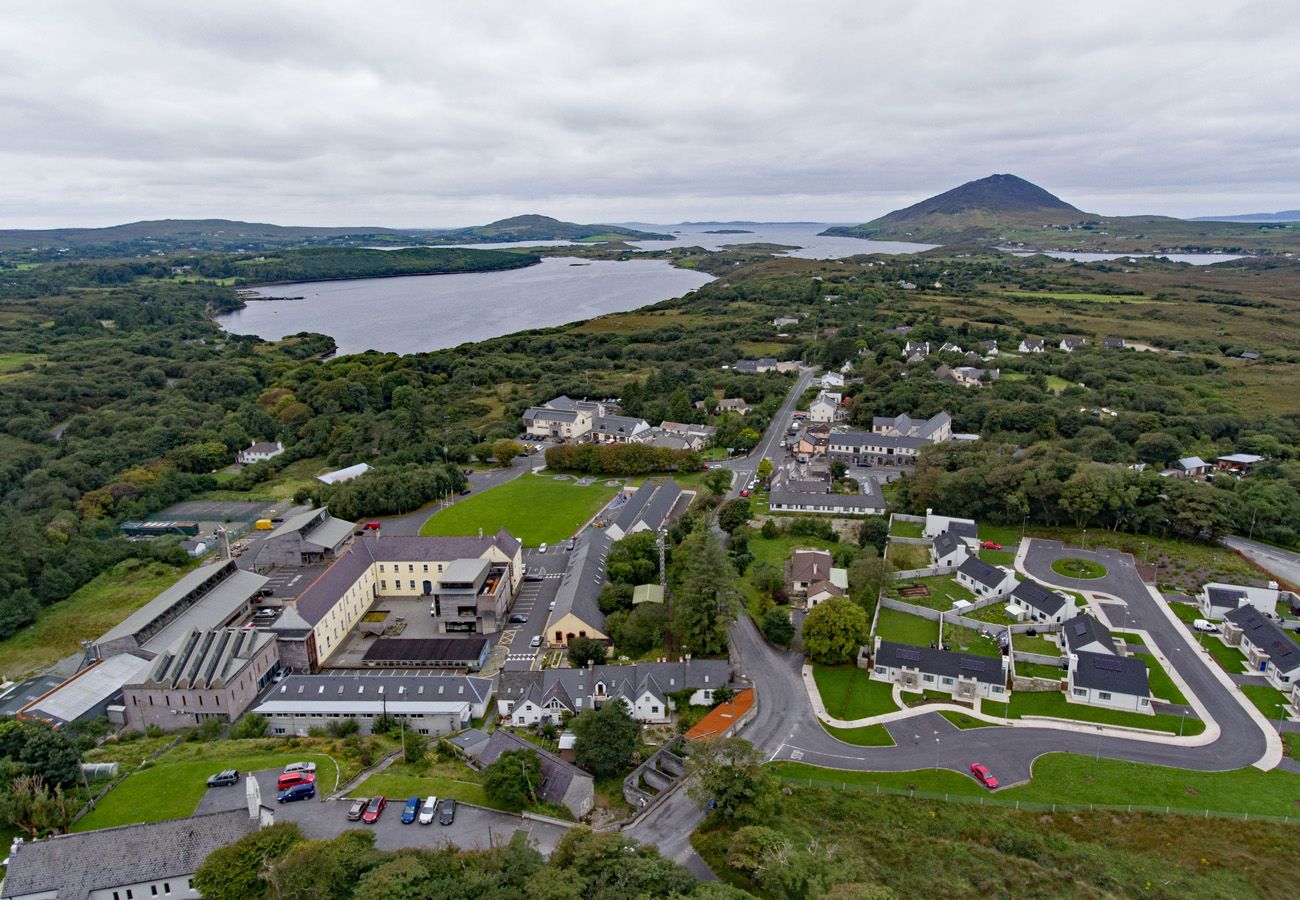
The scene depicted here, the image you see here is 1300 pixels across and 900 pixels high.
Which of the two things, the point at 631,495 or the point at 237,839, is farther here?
the point at 631,495

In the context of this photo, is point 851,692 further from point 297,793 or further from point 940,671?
point 297,793

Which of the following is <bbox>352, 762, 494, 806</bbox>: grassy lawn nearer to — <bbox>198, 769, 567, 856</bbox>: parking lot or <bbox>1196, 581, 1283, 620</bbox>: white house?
<bbox>198, 769, 567, 856</bbox>: parking lot

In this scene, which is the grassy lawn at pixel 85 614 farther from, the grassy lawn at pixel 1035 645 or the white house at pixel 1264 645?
the white house at pixel 1264 645

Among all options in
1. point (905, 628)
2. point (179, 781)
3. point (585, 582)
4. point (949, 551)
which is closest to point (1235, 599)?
point (949, 551)

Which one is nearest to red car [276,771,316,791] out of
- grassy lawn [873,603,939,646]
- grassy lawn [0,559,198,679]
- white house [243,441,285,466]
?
grassy lawn [0,559,198,679]

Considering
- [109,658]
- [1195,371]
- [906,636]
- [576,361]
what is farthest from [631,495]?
[1195,371]

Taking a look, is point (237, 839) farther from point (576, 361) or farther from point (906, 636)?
point (576, 361)
